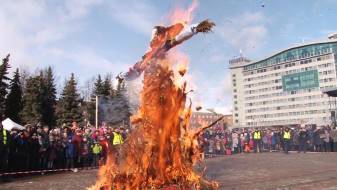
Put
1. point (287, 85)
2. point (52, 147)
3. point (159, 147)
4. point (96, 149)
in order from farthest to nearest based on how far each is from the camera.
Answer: point (287, 85) < point (96, 149) < point (52, 147) < point (159, 147)

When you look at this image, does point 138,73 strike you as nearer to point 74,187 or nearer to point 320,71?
point 74,187

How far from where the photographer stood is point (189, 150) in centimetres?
920

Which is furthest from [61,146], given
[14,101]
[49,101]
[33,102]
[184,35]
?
[49,101]

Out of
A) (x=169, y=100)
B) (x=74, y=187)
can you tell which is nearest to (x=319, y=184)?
(x=169, y=100)

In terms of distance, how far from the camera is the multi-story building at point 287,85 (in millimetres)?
122438

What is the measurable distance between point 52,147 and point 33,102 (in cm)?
3503

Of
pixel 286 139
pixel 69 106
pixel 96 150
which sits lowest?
pixel 96 150

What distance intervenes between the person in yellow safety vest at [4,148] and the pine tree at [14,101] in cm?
3556

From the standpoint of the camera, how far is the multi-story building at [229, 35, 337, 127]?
12244 centimetres

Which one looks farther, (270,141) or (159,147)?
(270,141)

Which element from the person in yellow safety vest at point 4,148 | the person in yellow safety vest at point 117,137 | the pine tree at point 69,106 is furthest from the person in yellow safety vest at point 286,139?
the pine tree at point 69,106

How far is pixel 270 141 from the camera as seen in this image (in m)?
33.2

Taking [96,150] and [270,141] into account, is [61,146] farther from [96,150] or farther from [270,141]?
[270,141]

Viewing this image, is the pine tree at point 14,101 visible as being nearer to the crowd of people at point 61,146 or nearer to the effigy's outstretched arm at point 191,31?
the crowd of people at point 61,146
